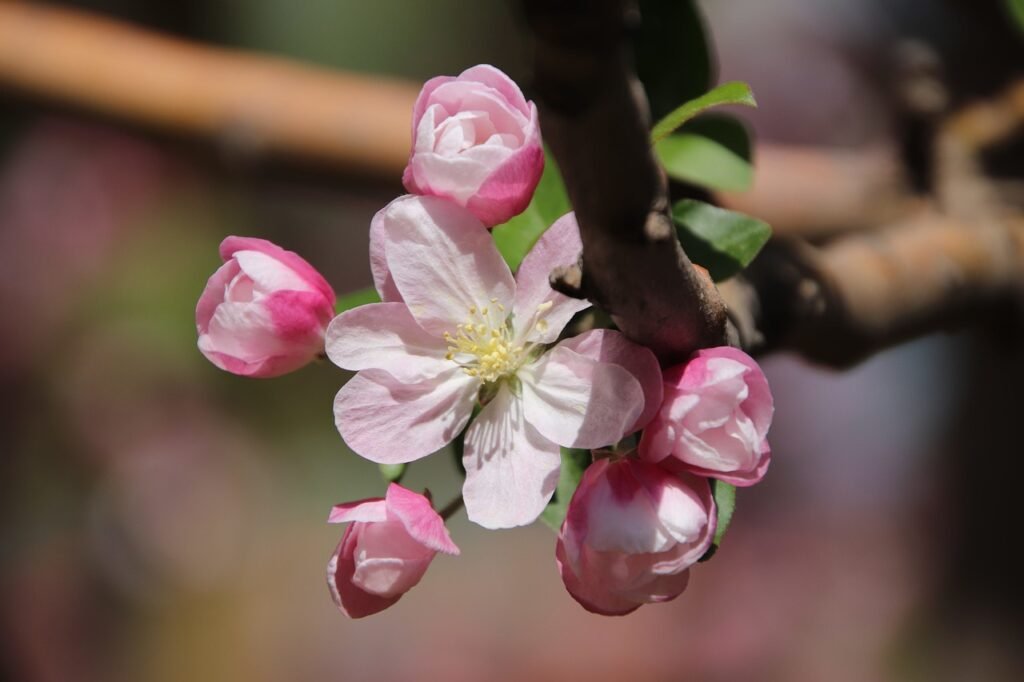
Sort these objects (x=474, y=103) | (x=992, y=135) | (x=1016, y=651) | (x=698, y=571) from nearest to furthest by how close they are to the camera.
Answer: (x=474, y=103)
(x=992, y=135)
(x=1016, y=651)
(x=698, y=571)

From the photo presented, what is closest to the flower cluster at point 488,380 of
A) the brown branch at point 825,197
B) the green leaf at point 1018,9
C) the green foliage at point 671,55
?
the green foliage at point 671,55

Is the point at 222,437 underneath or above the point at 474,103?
underneath

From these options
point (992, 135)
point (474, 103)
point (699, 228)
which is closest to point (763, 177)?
point (992, 135)

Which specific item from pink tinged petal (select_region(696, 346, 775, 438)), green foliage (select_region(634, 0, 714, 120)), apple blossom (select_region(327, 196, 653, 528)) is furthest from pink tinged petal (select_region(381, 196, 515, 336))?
green foliage (select_region(634, 0, 714, 120))

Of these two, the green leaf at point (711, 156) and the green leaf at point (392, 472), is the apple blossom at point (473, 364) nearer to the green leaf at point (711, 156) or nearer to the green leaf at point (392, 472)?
the green leaf at point (392, 472)

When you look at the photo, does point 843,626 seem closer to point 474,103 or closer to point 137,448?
Answer: point 137,448

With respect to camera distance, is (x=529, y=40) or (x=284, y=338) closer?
(x=529, y=40)

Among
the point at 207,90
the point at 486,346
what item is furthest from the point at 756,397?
the point at 207,90

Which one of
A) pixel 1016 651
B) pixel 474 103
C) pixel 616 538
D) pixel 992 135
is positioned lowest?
pixel 1016 651
